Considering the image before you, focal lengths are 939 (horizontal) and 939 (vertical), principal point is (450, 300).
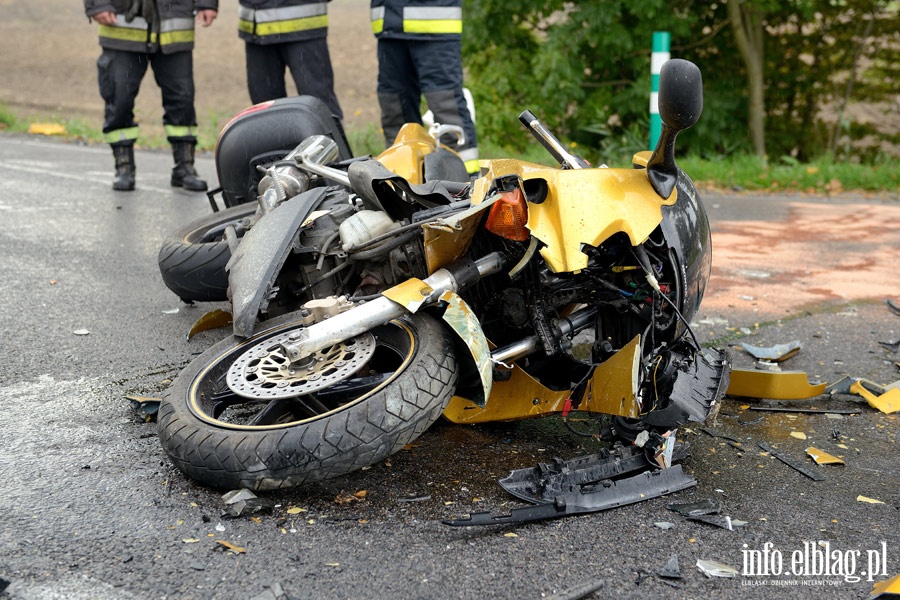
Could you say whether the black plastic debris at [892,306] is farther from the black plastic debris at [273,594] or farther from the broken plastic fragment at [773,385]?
the black plastic debris at [273,594]

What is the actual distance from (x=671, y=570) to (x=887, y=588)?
1.68 feet

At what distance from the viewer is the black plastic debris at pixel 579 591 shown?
2.22m

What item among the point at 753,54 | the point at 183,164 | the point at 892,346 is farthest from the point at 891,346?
the point at 753,54

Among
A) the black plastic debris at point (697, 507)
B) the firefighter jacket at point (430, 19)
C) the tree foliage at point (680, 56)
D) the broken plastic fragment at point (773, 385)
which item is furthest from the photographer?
the tree foliage at point (680, 56)

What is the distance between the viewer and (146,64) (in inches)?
295

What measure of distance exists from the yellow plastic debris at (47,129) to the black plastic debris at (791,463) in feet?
31.0

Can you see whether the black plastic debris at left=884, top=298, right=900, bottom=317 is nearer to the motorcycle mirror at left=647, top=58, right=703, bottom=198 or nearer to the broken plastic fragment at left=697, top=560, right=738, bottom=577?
the motorcycle mirror at left=647, top=58, right=703, bottom=198

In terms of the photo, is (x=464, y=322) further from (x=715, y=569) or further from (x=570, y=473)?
(x=715, y=569)

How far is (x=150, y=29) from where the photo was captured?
7.27 meters

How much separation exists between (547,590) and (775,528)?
29.8 inches

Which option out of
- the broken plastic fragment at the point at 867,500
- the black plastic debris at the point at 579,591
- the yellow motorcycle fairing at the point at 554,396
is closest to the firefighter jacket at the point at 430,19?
the yellow motorcycle fairing at the point at 554,396

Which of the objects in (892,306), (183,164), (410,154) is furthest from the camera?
(183,164)

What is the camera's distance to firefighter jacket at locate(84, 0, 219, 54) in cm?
718

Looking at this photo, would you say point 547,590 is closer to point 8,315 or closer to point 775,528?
point 775,528
